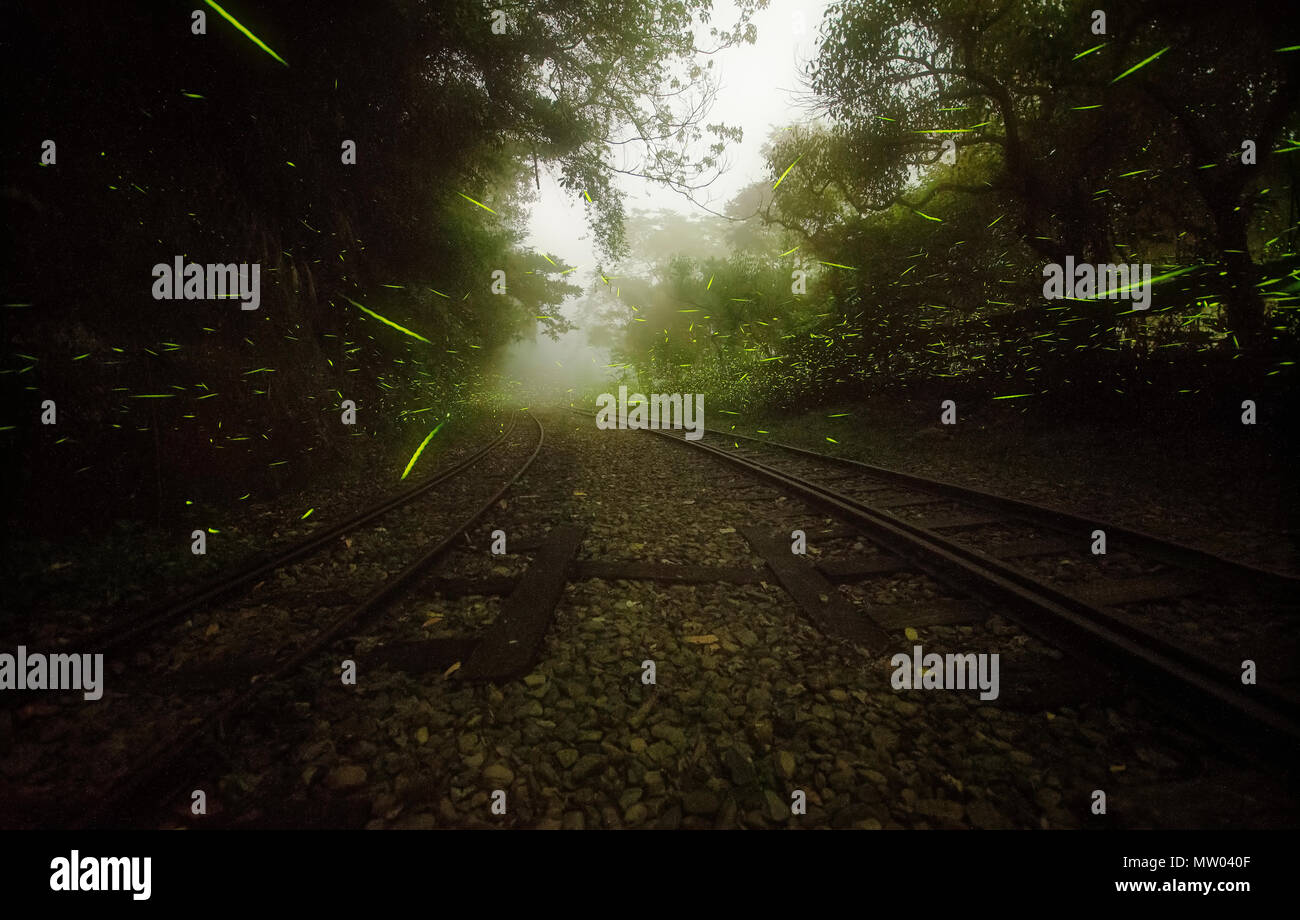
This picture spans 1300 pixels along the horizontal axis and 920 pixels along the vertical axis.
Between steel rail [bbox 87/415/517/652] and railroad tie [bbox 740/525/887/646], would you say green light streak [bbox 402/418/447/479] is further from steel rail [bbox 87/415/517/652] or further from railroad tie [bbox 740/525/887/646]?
railroad tie [bbox 740/525/887/646]

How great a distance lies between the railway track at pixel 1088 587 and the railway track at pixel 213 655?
322 centimetres

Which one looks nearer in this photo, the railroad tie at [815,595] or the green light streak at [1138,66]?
the railroad tie at [815,595]

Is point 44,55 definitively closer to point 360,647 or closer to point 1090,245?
point 360,647

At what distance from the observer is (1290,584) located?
2.92m

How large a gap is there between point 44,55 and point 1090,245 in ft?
49.0

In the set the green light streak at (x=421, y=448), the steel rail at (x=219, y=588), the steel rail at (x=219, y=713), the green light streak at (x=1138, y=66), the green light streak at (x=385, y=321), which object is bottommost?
the steel rail at (x=219, y=713)

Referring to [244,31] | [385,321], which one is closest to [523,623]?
[244,31]

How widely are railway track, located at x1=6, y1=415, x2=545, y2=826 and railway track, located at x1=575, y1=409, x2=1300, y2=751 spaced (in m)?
3.22

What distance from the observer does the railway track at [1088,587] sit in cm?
213

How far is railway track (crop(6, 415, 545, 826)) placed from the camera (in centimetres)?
190

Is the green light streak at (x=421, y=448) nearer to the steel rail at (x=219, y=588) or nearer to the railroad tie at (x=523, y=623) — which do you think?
the steel rail at (x=219, y=588)

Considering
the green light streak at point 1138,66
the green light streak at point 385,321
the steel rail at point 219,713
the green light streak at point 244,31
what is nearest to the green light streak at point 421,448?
the green light streak at point 385,321

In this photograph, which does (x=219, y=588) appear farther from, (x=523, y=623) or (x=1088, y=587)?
(x=1088, y=587)
